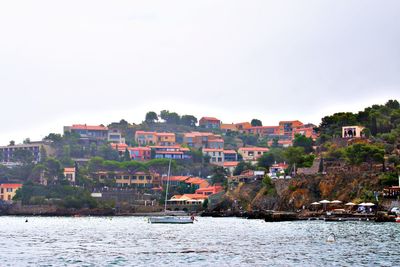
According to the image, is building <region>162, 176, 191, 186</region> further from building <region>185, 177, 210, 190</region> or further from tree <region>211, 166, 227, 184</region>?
tree <region>211, 166, 227, 184</region>

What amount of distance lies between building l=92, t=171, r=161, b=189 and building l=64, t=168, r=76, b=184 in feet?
A: 15.3

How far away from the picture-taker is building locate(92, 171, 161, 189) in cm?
18825

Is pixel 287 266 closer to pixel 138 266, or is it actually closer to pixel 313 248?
pixel 138 266

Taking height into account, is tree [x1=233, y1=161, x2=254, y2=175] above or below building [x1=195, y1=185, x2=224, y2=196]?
above

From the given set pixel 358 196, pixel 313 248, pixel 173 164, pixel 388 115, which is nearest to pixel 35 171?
pixel 173 164

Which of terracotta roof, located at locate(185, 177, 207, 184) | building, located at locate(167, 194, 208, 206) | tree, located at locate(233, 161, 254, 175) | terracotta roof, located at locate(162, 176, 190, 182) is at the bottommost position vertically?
building, located at locate(167, 194, 208, 206)

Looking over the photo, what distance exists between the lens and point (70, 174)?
189750mm

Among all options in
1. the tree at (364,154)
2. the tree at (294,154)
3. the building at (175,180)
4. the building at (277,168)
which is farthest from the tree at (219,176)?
the tree at (364,154)

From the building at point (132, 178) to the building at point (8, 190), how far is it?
18.0 m

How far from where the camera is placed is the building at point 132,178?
188250 millimetres

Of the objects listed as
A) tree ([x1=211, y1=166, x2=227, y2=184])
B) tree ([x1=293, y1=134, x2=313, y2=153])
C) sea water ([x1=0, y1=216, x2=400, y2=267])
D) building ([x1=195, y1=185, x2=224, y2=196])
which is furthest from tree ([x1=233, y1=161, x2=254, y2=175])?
sea water ([x1=0, y1=216, x2=400, y2=267])

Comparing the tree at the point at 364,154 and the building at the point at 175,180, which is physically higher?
the building at the point at 175,180

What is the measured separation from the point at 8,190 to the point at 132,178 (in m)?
28.0

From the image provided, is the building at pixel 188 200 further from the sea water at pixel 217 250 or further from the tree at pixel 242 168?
the sea water at pixel 217 250
